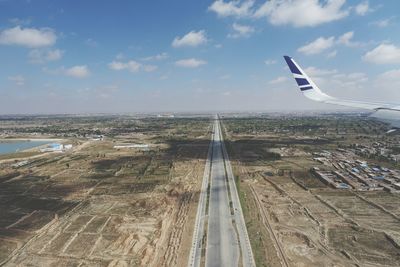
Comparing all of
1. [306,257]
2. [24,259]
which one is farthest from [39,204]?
[306,257]

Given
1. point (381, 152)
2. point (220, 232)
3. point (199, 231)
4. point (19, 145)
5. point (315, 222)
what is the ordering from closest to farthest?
point (220, 232) → point (199, 231) → point (315, 222) → point (381, 152) → point (19, 145)

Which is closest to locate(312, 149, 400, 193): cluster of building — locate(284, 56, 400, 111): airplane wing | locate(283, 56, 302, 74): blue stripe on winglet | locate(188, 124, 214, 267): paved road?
locate(284, 56, 400, 111): airplane wing

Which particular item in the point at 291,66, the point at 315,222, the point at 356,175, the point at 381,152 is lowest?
the point at 315,222

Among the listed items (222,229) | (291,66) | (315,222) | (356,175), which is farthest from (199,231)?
(356,175)

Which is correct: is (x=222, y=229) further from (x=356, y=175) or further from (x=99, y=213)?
(x=356, y=175)

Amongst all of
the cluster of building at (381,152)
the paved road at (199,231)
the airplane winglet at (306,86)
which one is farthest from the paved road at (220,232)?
the cluster of building at (381,152)

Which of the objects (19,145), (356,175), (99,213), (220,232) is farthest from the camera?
(19,145)

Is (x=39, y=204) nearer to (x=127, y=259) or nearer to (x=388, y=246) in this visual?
(x=127, y=259)

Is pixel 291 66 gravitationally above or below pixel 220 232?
above
